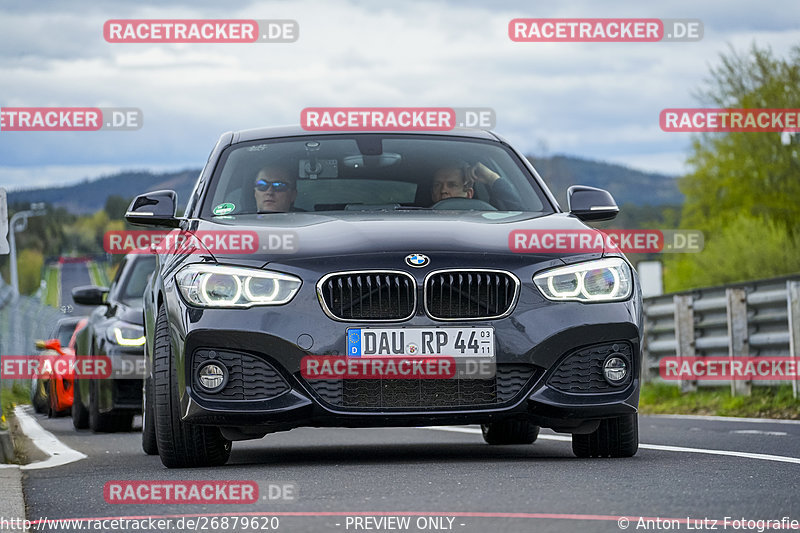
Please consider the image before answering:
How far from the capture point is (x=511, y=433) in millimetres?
9461

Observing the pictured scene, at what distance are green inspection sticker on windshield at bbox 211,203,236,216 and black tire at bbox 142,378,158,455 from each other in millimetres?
934

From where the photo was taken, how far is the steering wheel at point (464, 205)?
821 centimetres

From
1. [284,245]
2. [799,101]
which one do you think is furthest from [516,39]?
[799,101]

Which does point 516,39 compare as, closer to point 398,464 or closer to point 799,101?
point 398,464

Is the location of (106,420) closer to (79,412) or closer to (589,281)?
(79,412)

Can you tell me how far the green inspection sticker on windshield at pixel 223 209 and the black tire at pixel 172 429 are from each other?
0.82m

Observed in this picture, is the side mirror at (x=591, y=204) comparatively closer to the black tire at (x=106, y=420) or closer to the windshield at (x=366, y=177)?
the windshield at (x=366, y=177)

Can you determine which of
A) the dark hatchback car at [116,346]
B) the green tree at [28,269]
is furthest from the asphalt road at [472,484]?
the green tree at [28,269]

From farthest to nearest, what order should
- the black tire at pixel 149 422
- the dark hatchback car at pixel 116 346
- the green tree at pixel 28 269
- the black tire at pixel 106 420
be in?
the green tree at pixel 28 269, the black tire at pixel 106 420, the dark hatchback car at pixel 116 346, the black tire at pixel 149 422

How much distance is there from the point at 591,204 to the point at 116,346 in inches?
234

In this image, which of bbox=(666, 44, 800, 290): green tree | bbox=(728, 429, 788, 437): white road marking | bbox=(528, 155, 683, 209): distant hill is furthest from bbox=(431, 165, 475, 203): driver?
bbox=(528, 155, 683, 209): distant hill

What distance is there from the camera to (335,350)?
690cm

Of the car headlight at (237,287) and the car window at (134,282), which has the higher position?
the car window at (134,282)

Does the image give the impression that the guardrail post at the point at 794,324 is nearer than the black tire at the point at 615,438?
No
